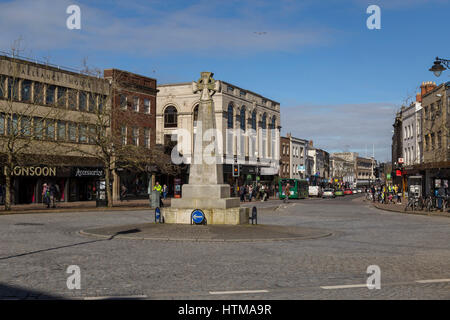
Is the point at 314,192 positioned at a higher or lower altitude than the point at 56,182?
lower

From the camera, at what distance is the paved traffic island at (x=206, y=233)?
15953 millimetres

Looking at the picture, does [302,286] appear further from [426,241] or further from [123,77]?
[123,77]

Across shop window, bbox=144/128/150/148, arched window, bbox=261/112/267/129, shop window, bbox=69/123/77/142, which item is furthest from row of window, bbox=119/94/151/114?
arched window, bbox=261/112/267/129

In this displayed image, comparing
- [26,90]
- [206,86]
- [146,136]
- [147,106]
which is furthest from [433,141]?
[206,86]

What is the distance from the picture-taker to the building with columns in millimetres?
64000

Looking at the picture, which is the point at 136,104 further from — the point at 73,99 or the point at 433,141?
the point at 433,141

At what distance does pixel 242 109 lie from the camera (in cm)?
7019

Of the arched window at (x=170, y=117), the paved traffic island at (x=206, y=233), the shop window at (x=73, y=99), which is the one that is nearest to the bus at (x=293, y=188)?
the arched window at (x=170, y=117)

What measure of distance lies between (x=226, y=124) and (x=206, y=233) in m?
48.8

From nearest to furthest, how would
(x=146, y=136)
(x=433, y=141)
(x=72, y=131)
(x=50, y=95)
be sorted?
(x=50, y=95) → (x=72, y=131) → (x=433, y=141) → (x=146, y=136)

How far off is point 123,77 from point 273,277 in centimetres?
4387

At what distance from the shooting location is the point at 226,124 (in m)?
65.1

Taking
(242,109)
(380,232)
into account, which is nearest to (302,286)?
(380,232)

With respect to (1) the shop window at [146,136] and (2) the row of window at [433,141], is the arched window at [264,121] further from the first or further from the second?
(2) the row of window at [433,141]
